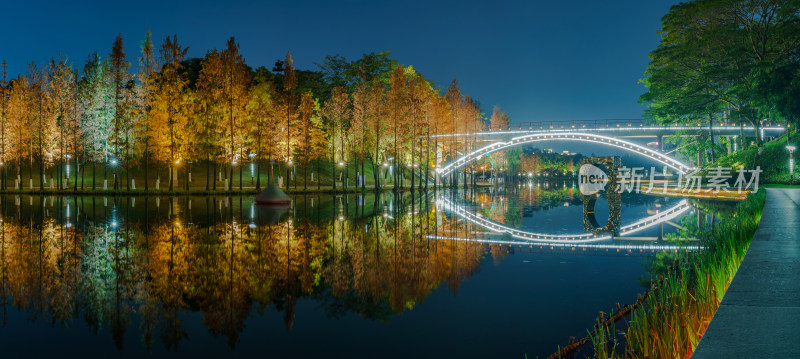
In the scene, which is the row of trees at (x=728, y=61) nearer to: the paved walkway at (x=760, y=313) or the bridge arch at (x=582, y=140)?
the bridge arch at (x=582, y=140)

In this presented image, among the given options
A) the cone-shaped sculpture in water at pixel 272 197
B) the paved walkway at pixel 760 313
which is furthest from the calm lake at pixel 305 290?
the cone-shaped sculpture in water at pixel 272 197

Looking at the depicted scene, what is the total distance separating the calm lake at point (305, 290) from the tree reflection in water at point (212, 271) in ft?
0.12

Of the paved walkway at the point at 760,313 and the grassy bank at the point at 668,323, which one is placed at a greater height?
the paved walkway at the point at 760,313

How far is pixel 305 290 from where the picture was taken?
8.07m

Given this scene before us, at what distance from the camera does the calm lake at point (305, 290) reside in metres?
5.75

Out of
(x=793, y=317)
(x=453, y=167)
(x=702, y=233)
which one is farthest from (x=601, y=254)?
(x=453, y=167)

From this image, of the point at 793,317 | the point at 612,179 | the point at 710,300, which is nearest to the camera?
the point at 793,317

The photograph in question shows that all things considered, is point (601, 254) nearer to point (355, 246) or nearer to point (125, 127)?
point (355, 246)

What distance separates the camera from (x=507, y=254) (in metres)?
11.9

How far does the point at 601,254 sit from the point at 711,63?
3594 cm

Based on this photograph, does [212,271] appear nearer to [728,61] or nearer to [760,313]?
[760,313]

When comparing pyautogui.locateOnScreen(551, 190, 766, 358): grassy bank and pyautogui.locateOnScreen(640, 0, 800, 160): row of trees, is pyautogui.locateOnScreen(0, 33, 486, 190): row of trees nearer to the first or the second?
pyautogui.locateOnScreen(640, 0, 800, 160): row of trees

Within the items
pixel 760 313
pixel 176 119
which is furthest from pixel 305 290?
pixel 176 119

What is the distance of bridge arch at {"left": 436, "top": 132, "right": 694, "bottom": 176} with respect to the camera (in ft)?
180
